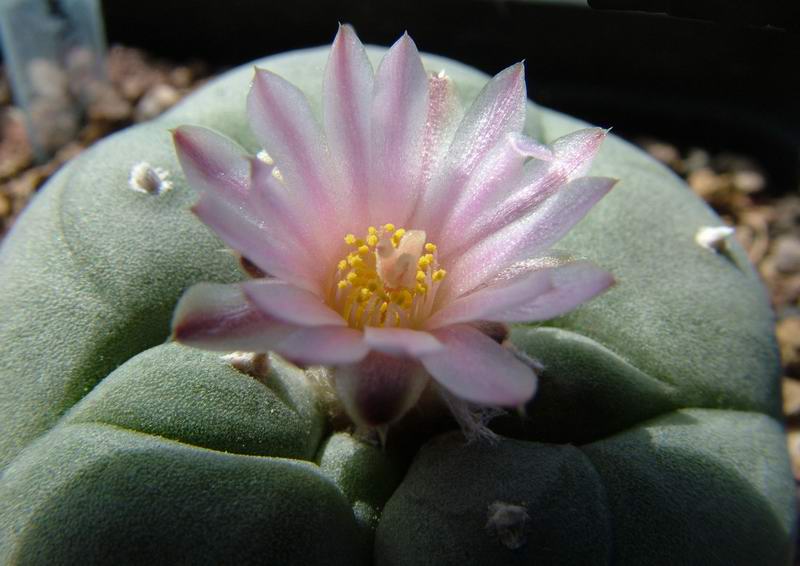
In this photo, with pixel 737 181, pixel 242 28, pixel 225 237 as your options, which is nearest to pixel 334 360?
pixel 225 237

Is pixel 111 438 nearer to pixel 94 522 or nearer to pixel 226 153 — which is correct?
pixel 94 522

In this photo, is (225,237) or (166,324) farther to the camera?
(166,324)

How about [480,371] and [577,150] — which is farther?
[577,150]

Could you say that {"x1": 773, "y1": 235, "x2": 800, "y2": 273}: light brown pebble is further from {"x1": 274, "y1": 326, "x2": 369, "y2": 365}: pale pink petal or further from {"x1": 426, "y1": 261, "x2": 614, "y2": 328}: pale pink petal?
{"x1": 274, "y1": 326, "x2": 369, "y2": 365}: pale pink petal

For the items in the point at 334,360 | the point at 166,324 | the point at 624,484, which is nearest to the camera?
the point at 334,360

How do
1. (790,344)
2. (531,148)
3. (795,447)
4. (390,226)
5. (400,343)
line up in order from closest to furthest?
1. (400,343)
2. (531,148)
3. (390,226)
4. (795,447)
5. (790,344)

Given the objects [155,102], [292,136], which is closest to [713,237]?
[292,136]

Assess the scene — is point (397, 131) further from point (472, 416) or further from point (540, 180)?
point (472, 416)

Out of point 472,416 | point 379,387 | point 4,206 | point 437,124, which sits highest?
point 437,124

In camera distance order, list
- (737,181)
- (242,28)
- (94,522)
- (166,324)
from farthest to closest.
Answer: (242,28) → (737,181) → (166,324) → (94,522)
